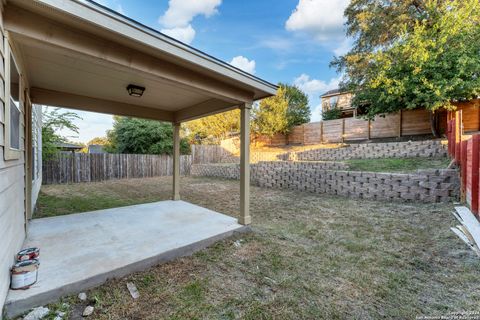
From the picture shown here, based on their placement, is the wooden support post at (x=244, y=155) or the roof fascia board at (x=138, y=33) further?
the wooden support post at (x=244, y=155)

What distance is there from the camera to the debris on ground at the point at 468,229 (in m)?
2.80

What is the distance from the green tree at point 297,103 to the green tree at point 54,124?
12864 millimetres

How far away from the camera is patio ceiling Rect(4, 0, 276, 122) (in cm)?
182

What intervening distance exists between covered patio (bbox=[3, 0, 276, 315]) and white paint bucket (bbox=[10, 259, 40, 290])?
65 mm

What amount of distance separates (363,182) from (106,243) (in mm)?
6052

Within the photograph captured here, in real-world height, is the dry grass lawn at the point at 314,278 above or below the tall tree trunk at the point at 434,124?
below

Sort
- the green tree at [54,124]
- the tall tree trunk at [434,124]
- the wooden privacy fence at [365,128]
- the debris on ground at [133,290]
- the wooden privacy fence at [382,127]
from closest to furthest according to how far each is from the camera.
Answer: the debris on ground at [133,290], the green tree at [54,124], the wooden privacy fence at [382,127], the tall tree trunk at [434,124], the wooden privacy fence at [365,128]

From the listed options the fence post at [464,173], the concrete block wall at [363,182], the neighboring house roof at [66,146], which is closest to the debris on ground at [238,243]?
the concrete block wall at [363,182]

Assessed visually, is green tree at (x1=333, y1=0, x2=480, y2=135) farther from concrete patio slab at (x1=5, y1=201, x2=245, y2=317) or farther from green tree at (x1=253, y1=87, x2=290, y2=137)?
concrete patio slab at (x1=5, y1=201, x2=245, y2=317)

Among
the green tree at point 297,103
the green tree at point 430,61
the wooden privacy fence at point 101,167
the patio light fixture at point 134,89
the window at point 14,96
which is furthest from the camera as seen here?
the green tree at point 297,103

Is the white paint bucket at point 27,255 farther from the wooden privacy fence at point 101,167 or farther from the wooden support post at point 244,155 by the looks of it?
the wooden privacy fence at point 101,167

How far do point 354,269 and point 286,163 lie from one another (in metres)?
6.14

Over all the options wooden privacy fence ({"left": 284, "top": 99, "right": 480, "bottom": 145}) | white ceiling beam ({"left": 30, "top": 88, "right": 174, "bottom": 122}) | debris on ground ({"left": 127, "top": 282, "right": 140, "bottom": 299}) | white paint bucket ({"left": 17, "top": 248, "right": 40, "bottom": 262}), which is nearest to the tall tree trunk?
wooden privacy fence ({"left": 284, "top": 99, "right": 480, "bottom": 145})

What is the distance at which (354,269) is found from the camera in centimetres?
247
